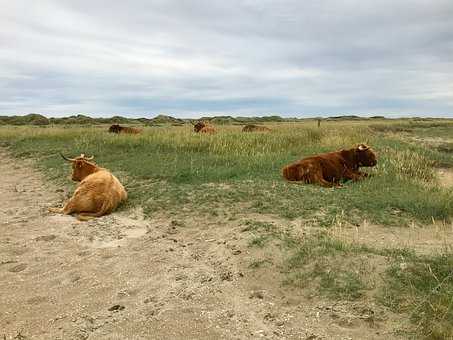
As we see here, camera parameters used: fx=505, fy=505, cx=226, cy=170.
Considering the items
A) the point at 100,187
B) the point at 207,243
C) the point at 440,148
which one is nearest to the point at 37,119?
the point at 440,148

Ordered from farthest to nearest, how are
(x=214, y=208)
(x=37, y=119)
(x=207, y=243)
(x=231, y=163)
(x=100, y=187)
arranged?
(x=37, y=119)
(x=231, y=163)
(x=100, y=187)
(x=214, y=208)
(x=207, y=243)

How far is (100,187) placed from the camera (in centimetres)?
891

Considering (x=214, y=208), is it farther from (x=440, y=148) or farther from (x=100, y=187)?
(x=440, y=148)

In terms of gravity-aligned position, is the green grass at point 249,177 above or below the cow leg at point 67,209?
above

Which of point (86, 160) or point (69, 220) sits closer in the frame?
point (69, 220)

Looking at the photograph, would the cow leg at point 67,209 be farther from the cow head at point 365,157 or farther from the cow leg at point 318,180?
the cow head at point 365,157

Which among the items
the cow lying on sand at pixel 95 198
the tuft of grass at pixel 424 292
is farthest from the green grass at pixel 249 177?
the tuft of grass at pixel 424 292

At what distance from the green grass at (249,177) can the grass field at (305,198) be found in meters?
0.02

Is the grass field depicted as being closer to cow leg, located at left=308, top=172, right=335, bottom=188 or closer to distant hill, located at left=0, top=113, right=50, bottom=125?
cow leg, located at left=308, top=172, right=335, bottom=188

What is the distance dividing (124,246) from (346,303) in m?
3.35

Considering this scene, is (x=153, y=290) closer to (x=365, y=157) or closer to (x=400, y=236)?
(x=400, y=236)

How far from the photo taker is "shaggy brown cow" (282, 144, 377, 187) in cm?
1009

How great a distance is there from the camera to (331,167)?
1048 cm

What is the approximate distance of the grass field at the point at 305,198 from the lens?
198 inches
